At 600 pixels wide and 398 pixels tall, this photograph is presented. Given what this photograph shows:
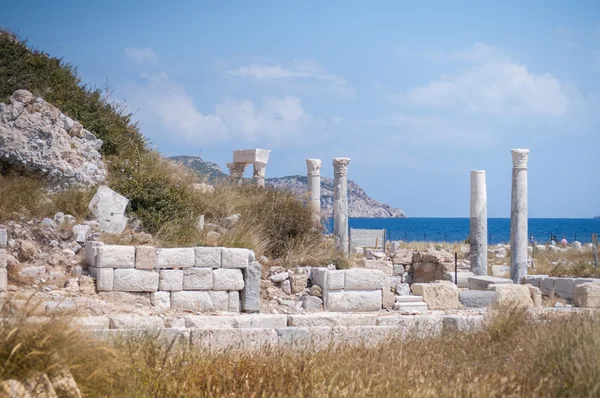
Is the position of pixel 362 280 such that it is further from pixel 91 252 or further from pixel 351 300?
pixel 91 252

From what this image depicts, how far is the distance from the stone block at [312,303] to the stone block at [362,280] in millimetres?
639

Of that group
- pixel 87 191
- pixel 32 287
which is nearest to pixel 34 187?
pixel 87 191

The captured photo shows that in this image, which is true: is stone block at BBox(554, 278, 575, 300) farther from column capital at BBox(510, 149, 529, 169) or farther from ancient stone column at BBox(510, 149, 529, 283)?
column capital at BBox(510, 149, 529, 169)

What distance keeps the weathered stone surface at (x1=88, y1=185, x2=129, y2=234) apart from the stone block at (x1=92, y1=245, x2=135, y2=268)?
2.18 metres

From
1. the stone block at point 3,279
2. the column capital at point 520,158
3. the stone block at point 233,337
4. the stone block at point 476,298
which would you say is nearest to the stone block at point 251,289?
the stone block at point 233,337

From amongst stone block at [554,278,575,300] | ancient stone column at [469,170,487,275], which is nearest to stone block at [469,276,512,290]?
stone block at [554,278,575,300]

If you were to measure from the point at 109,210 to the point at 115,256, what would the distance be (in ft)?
8.60

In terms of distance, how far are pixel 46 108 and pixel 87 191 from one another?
Result: 2547 mm

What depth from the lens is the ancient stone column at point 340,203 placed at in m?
23.3

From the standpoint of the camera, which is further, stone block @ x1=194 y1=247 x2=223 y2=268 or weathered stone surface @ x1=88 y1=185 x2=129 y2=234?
weathered stone surface @ x1=88 y1=185 x2=129 y2=234

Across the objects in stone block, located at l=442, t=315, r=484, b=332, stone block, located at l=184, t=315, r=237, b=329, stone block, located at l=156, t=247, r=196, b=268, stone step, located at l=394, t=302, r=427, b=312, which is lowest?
stone step, located at l=394, t=302, r=427, b=312

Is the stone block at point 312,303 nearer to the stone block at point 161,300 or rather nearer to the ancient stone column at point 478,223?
the stone block at point 161,300

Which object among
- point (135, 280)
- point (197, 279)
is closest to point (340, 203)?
point (197, 279)

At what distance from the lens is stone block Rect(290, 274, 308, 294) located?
14.8m
